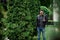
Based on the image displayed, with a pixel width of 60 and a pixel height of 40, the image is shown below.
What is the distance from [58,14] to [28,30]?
19.2 ft

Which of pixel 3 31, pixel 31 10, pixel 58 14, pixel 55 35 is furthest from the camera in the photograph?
pixel 31 10

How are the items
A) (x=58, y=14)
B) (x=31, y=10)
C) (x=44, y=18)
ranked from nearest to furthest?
(x=58, y=14) < (x=44, y=18) < (x=31, y=10)

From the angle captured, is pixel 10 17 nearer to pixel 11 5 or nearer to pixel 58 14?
pixel 11 5

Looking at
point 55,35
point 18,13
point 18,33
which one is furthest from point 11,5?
point 55,35

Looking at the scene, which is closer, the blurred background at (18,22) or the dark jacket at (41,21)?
the dark jacket at (41,21)

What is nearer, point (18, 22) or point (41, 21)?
point (41, 21)

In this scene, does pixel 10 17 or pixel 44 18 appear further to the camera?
pixel 10 17

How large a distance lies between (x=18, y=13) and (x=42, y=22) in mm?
1531

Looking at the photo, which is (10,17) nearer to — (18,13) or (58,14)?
(18,13)

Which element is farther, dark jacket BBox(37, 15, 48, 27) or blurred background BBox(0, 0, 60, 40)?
blurred background BBox(0, 0, 60, 40)

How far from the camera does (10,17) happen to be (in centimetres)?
1440

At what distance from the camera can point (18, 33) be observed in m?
14.0

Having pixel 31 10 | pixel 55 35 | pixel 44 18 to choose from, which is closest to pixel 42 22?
pixel 44 18

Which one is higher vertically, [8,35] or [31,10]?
[31,10]
